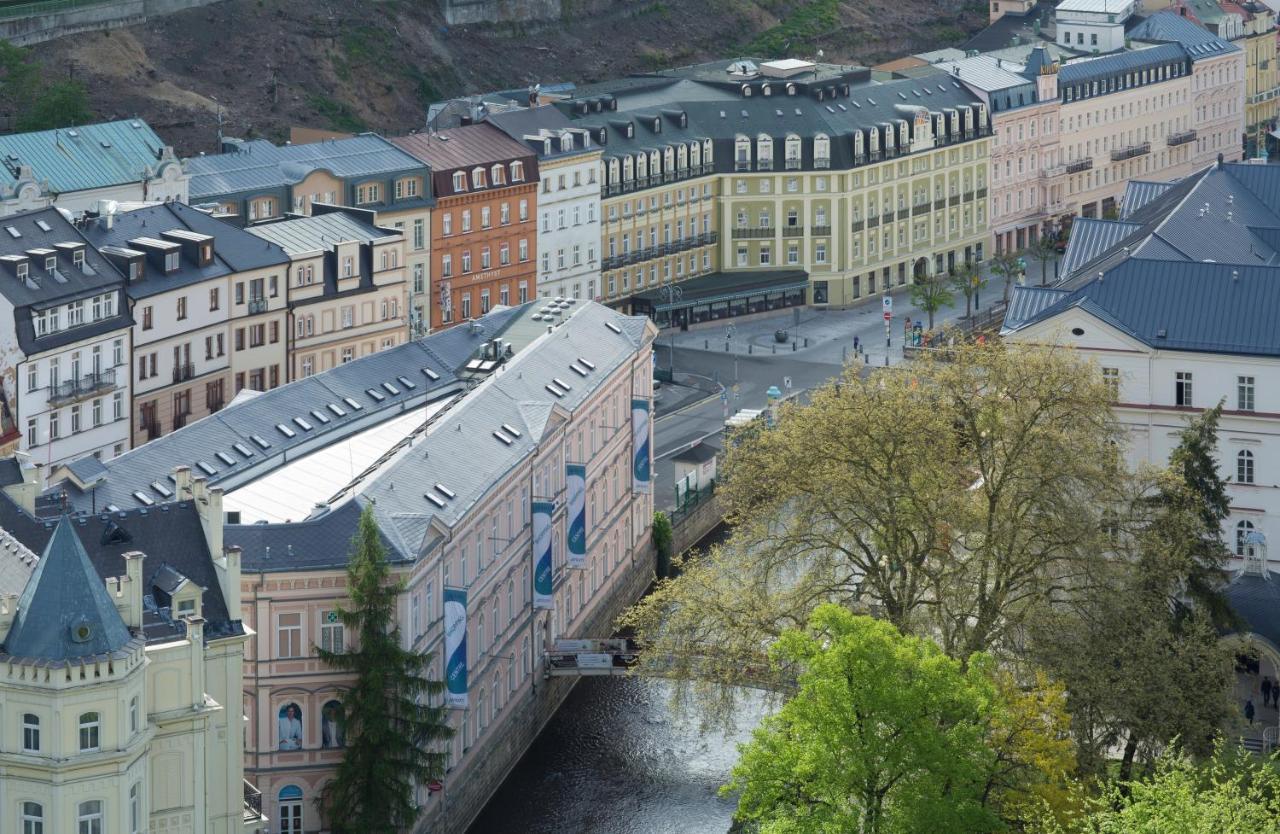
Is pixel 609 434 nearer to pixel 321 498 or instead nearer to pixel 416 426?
pixel 416 426

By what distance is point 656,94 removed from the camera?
7844 inches

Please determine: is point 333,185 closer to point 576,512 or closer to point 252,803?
point 576,512

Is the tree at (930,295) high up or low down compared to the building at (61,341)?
down

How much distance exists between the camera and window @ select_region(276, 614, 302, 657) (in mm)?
104625

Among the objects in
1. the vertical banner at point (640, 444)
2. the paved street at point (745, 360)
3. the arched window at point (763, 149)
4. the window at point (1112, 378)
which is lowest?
the paved street at point (745, 360)

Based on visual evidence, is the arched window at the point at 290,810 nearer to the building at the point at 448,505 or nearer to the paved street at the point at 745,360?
the building at the point at 448,505

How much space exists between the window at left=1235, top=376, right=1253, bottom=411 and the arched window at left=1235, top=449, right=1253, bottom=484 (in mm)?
1783

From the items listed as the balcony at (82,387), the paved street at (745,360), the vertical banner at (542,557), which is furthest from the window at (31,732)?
the paved street at (745,360)

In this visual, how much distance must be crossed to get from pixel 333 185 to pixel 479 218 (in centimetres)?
1169

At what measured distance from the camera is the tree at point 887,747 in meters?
95.1

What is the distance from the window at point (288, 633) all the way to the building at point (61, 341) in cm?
2744

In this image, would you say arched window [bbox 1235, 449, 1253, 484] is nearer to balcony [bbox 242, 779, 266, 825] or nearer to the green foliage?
balcony [bbox 242, 779, 266, 825]

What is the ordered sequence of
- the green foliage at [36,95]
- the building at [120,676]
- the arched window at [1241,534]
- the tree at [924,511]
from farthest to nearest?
the green foliage at [36,95] < the arched window at [1241,534] < the tree at [924,511] < the building at [120,676]

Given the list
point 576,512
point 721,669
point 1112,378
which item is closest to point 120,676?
point 721,669
